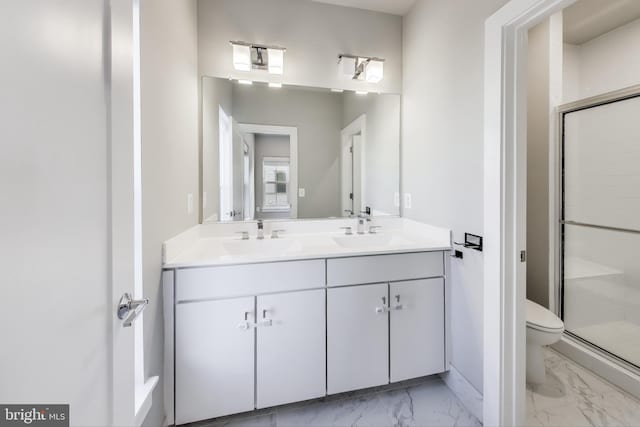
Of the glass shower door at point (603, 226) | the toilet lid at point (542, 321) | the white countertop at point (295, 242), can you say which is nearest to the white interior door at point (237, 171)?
the white countertop at point (295, 242)

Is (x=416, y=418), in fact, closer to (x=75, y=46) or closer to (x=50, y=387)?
(x=50, y=387)

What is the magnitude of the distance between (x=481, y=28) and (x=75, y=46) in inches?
66.7

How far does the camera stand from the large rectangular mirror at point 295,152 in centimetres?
189

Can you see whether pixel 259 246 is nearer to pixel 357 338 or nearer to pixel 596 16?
pixel 357 338

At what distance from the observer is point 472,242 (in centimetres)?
147

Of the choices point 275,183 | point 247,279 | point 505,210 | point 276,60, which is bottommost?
point 247,279

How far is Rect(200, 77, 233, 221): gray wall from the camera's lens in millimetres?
1809

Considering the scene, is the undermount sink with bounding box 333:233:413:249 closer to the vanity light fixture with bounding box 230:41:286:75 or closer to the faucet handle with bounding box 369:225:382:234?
the faucet handle with bounding box 369:225:382:234

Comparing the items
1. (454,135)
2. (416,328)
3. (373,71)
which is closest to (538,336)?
(416,328)

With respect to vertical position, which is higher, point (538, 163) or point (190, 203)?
point (538, 163)

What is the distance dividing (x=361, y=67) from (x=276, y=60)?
2.09ft

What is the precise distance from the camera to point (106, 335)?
0.60 metres

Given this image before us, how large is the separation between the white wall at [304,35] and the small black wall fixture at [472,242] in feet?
4.32

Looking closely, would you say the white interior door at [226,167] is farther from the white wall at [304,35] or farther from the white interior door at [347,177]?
the white interior door at [347,177]
